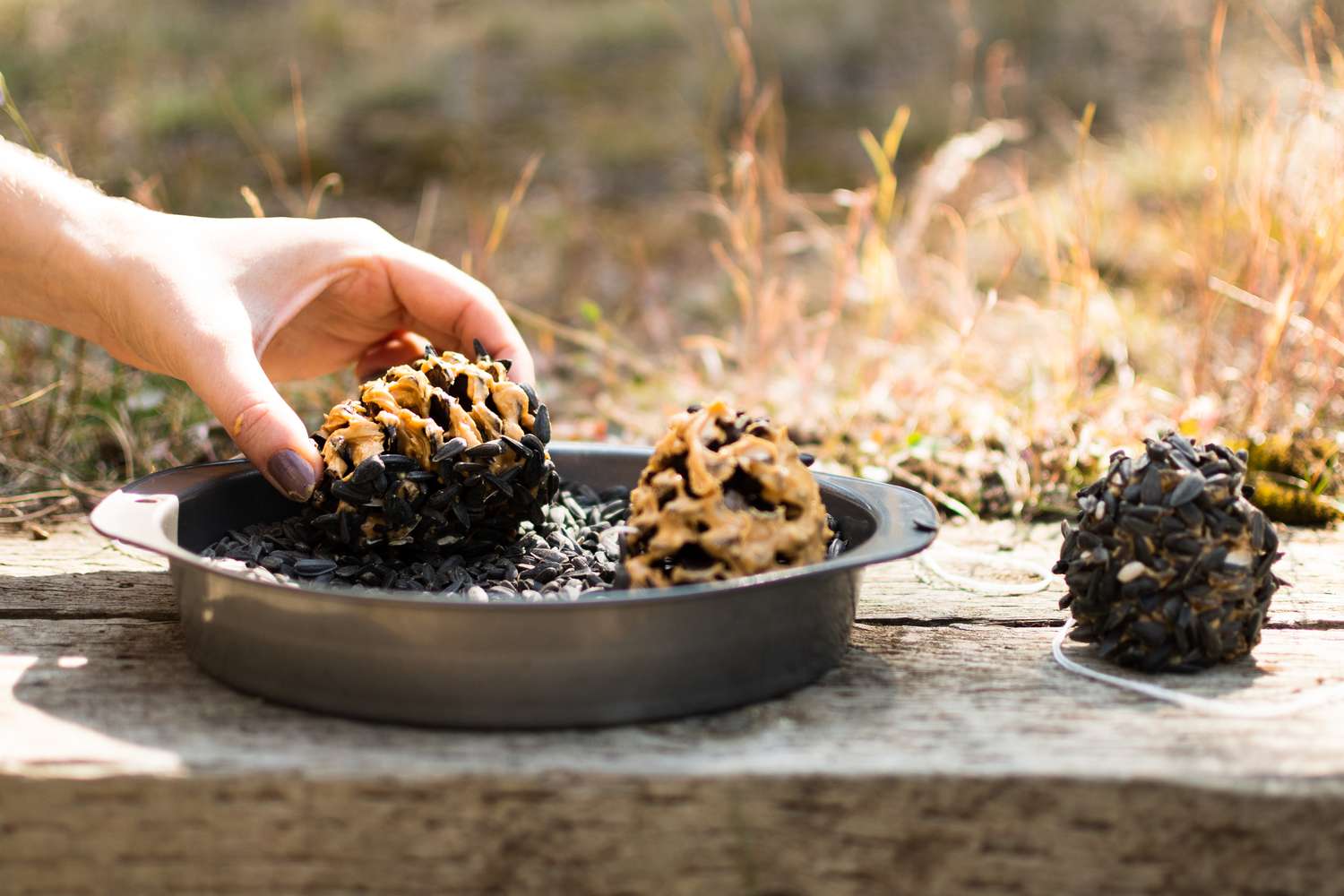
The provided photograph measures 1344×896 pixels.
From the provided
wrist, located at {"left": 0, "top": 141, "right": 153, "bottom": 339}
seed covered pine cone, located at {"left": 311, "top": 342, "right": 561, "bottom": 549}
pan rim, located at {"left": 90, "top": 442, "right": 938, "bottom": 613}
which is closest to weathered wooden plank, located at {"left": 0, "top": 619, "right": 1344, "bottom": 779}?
pan rim, located at {"left": 90, "top": 442, "right": 938, "bottom": 613}

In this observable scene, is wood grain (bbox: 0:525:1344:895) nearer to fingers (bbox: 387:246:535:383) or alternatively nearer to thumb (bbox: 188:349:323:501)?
thumb (bbox: 188:349:323:501)

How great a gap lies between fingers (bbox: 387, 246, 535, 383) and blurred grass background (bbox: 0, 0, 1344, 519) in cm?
35

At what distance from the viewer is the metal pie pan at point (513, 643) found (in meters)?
1.01

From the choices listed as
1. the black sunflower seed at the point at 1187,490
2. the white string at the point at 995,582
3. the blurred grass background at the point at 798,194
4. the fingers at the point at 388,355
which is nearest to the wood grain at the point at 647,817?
the black sunflower seed at the point at 1187,490

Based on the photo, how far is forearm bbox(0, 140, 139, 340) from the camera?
1.44 m

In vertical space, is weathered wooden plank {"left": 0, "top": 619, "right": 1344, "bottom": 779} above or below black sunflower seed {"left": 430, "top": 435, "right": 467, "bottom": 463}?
below

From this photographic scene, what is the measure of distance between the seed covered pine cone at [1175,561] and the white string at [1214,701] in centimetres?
4

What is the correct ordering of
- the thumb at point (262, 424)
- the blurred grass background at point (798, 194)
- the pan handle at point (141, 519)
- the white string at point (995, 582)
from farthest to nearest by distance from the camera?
1. the blurred grass background at point (798, 194)
2. the white string at point (995, 582)
3. the thumb at point (262, 424)
4. the pan handle at point (141, 519)

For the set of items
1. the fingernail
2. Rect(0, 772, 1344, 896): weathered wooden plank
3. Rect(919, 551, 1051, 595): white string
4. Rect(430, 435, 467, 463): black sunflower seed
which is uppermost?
Rect(430, 435, 467, 463): black sunflower seed

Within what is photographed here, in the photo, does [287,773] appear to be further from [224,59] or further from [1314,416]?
[224,59]

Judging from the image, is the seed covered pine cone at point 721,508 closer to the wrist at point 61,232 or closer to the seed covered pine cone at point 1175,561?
the seed covered pine cone at point 1175,561

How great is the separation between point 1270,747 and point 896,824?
0.38 metres

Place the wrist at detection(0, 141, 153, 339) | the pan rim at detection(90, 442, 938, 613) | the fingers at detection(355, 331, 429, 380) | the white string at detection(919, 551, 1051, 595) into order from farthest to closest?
the fingers at detection(355, 331, 429, 380)
the white string at detection(919, 551, 1051, 595)
the wrist at detection(0, 141, 153, 339)
the pan rim at detection(90, 442, 938, 613)

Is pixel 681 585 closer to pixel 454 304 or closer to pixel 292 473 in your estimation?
pixel 292 473
